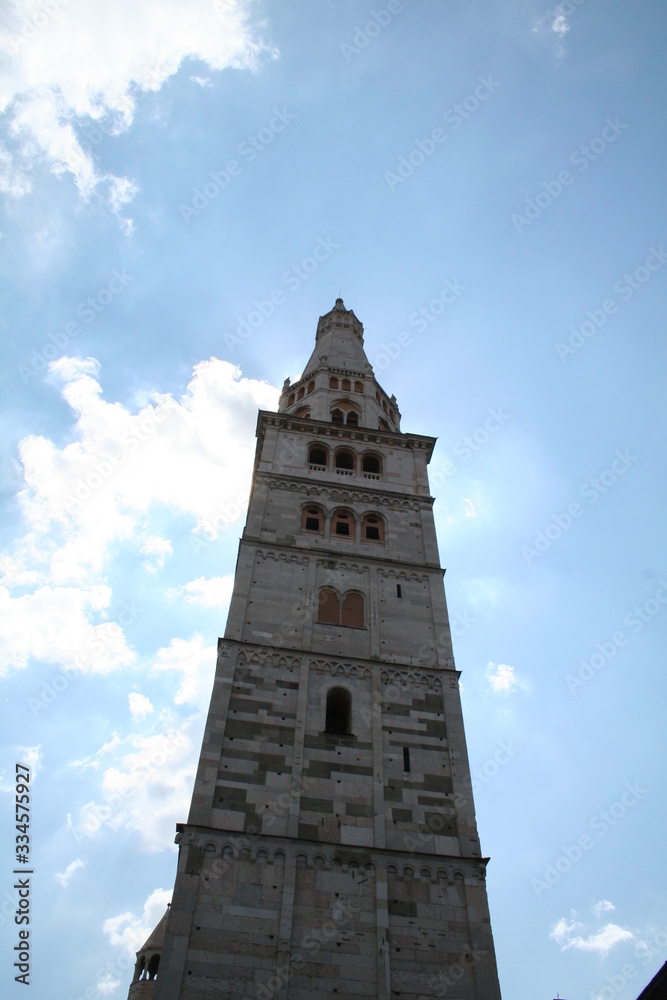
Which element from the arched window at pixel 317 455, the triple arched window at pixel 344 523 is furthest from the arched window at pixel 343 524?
the arched window at pixel 317 455

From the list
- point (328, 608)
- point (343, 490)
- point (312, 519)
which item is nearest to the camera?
point (328, 608)

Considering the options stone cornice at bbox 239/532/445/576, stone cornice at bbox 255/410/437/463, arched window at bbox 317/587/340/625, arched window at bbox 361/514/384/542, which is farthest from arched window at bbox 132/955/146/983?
stone cornice at bbox 255/410/437/463

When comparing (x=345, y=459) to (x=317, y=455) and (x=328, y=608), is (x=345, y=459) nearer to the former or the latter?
(x=317, y=455)

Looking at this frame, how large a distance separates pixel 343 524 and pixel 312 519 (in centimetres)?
115

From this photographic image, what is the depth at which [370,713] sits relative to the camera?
19484mm

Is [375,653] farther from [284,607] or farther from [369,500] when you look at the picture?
[369,500]

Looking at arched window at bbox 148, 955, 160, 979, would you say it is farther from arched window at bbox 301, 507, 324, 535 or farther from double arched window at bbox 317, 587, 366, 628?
arched window at bbox 301, 507, 324, 535

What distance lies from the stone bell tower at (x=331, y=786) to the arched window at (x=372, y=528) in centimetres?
7

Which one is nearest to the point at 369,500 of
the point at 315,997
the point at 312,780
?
the point at 312,780

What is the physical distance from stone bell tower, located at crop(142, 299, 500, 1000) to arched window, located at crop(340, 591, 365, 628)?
65mm

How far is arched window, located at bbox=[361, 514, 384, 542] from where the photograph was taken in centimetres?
2633

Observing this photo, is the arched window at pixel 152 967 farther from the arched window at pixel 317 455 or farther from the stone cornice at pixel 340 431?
the stone cornice at pixel 340 431

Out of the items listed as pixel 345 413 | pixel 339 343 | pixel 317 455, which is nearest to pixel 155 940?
pixel 317 455

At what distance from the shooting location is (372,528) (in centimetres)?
2686
